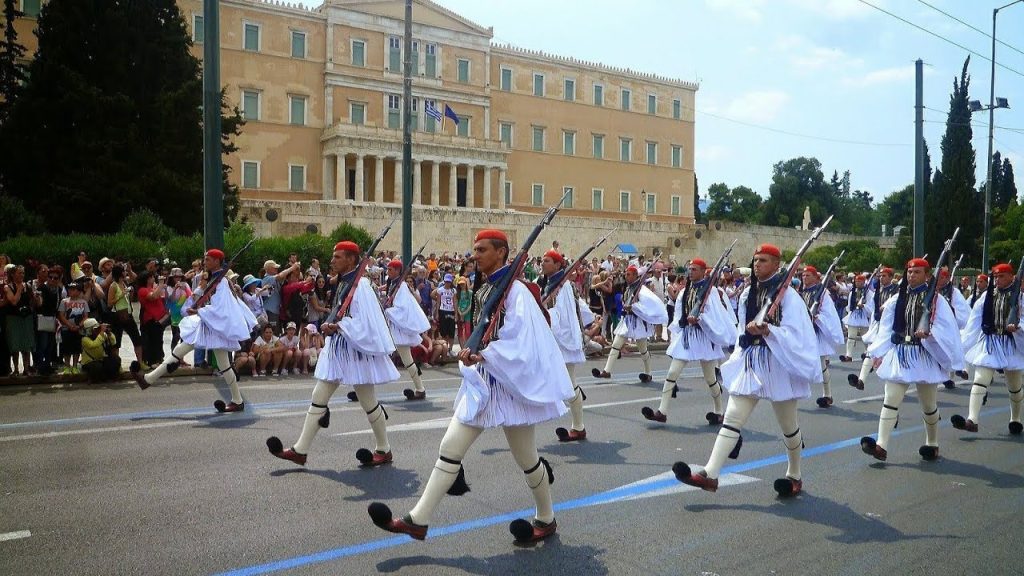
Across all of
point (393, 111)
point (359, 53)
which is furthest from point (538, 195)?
point (359, 53)

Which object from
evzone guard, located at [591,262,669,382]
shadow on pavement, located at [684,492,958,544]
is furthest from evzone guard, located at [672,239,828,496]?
evzone guard, located at [591,262,669,382]

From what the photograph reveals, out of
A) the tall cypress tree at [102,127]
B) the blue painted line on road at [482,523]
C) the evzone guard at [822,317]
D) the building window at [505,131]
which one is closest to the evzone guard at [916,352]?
the blue painted line on road at [482,523]

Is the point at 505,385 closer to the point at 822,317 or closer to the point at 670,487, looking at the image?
the point at 670,487

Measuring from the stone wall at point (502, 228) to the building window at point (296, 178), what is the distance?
47.0 feet

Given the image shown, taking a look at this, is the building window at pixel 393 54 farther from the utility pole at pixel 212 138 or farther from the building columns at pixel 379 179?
the utility pole at pixel 212 138

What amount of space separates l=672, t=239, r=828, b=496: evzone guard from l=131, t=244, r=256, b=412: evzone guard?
21.2 feet

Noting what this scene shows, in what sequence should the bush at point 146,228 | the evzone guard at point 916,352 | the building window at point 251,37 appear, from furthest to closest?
the building window at point 251,37 < the bush at point 146,228 < the evzone guard at point 916,352

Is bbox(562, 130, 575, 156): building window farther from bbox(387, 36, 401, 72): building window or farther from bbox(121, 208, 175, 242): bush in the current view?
bbox(121, 208, 175, 242): bush

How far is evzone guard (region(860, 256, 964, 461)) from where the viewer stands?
28.3 ft

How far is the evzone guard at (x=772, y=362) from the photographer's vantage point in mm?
7070

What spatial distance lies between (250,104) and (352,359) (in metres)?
52.5

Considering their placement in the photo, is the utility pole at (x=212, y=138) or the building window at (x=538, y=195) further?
the building window at (x=538, y=195)

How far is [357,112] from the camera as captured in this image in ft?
197

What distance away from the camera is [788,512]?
22.5 feet
